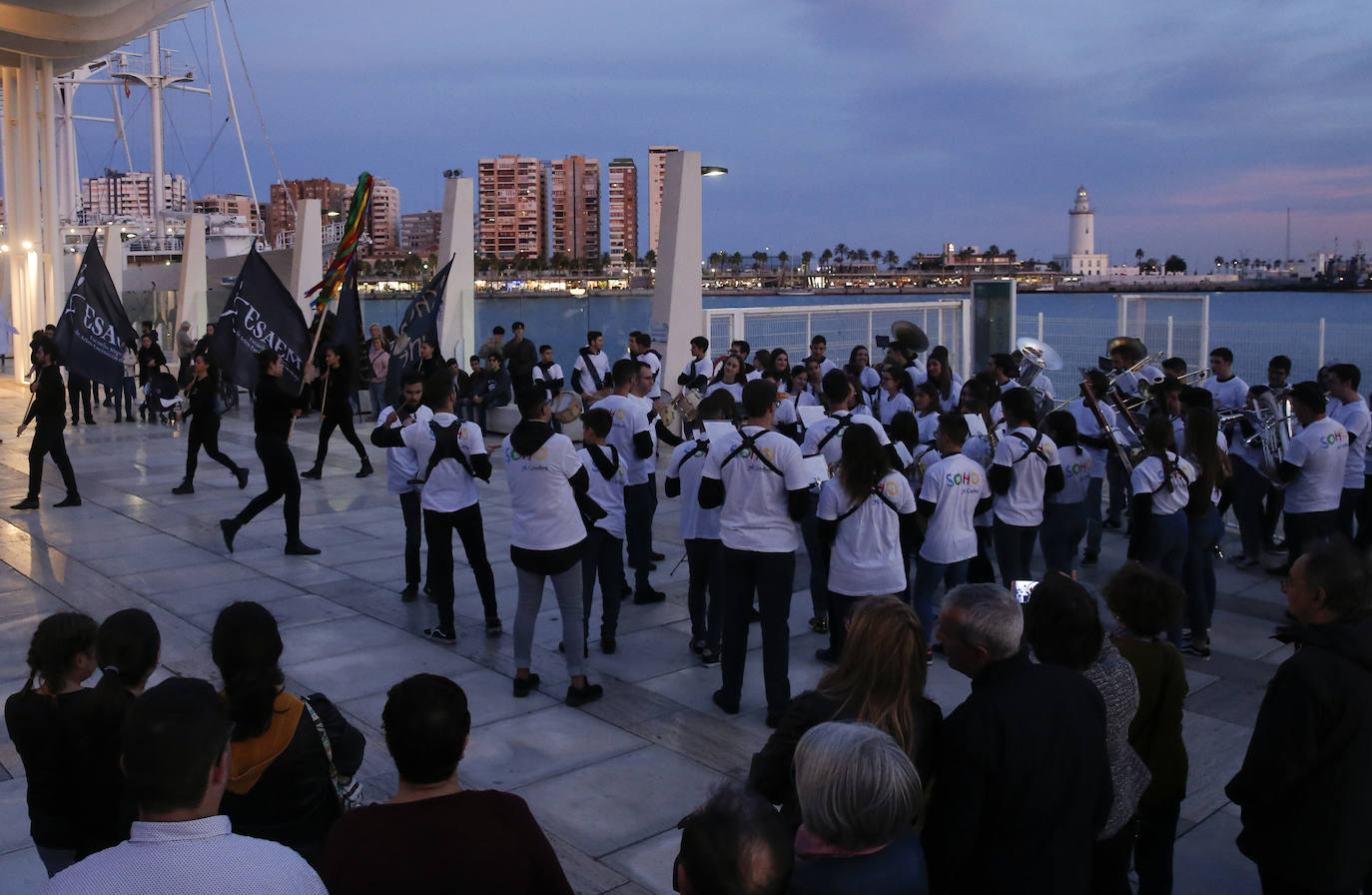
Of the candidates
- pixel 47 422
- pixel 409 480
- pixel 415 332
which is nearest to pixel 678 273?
pixel 415 332

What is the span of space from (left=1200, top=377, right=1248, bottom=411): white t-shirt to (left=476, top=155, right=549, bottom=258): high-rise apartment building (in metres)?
106

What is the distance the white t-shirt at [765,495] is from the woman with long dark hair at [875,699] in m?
2.68

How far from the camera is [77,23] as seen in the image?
947 inches

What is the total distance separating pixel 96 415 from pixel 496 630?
691 inches

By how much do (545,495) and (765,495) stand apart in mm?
1265

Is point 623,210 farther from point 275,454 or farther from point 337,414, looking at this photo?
point 275,454

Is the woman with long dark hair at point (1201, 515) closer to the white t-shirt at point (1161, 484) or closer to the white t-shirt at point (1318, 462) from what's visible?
the white t-shirt at point (1161, 484)

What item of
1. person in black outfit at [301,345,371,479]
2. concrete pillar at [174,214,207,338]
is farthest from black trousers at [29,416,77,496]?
concrete pillar at [174,214,207,338]

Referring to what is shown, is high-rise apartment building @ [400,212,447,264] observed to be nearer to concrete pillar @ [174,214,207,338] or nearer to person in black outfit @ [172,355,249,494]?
concrete pillar @ [174,214,207,338]

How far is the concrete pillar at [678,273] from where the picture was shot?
1623 centimetres

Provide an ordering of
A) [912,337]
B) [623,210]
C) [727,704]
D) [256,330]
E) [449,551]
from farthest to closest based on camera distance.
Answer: [623,210] < [912,337] < [256,330] < [449,551] < [727,704]

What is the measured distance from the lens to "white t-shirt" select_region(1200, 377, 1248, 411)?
396 inches

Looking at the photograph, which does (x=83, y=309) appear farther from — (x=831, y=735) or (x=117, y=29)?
(x=831, y=735)

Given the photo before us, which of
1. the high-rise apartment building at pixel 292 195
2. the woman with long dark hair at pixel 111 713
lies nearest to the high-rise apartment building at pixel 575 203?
the high-rise apartment building at pixel 292 195
